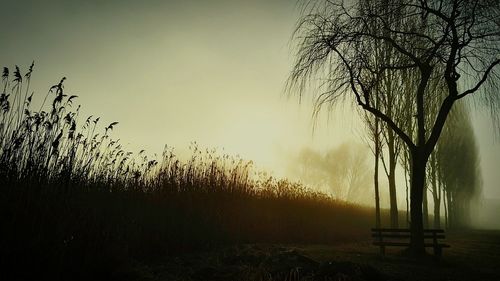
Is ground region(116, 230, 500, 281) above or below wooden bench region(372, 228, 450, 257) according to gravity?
below

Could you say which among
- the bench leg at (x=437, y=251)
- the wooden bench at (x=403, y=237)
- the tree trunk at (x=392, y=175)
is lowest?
the bench leg at (x=437, y=251)

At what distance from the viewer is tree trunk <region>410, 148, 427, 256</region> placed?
884 cm

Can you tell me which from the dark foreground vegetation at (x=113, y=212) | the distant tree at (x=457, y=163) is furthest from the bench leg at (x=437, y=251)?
the distant tree at (x=457, y=163)

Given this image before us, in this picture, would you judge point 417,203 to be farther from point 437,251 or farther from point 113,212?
point 113,212

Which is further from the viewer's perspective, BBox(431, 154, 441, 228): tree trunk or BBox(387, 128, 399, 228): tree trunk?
BBox(431, 154, 441, 228): tree trunk

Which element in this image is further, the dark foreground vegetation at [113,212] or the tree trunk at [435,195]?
the tree trunk at [435,195]

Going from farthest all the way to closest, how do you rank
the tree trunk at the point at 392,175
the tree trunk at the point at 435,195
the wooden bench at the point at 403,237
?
the tree trunk at the point at 435,195, the tree trunk at the point at 392,175, the wooden bench at the point at 403,237

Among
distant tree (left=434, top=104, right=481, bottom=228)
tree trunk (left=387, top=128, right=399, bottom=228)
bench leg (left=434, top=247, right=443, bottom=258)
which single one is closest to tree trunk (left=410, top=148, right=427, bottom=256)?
bench leg (left=434, top=247, right=443, bottom=258)

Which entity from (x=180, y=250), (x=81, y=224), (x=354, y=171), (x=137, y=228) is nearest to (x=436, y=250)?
(x=180, y=250)

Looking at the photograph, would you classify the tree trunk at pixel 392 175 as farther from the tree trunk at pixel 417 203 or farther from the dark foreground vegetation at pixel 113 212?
the tree trunk at pixel 417 203

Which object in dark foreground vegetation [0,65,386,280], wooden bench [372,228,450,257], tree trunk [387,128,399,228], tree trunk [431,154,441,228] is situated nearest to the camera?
dark foreground vegetation [0,65,386,280]

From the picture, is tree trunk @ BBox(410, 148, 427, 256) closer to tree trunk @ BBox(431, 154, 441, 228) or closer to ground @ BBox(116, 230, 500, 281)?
ground @ BBox(116, 230, 500, 281)

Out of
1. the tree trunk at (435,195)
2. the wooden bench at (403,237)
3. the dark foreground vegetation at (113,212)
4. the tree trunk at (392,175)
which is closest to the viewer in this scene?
the dark foreground vegetation at (113,212)

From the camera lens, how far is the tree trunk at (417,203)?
29.0 ft
